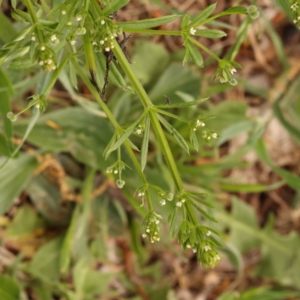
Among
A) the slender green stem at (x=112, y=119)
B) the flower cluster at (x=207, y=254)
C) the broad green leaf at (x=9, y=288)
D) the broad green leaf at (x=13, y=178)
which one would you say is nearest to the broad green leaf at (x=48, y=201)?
the broad green leaf at (x=13, y=178)

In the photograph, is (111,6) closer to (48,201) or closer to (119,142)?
(119,142)

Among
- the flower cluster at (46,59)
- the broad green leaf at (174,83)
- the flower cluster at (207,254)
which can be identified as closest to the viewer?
the flower cluster at (46,59)

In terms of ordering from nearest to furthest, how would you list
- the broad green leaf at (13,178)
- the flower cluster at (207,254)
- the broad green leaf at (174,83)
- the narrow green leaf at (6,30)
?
the flower cluster at (207,254), the narrow green leaf at (6,30), the broad green leaf at (13,178), the broad green leaf at (174,83)

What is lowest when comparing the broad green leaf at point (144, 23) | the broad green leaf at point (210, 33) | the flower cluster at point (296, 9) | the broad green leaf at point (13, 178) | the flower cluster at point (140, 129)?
the broad green leaf at point (13, 178)

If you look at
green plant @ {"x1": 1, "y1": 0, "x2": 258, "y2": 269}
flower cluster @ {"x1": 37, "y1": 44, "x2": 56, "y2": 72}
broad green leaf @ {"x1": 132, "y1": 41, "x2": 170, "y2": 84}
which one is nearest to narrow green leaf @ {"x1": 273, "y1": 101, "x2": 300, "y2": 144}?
broad green leaf @ {"x1": 132, "y1": 41, "x2": 170, "y2": 84}

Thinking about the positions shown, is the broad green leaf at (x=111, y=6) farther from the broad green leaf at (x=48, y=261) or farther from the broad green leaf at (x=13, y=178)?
the broad green leaf at (x=48, y=261)

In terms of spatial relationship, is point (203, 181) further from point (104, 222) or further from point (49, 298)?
point (49, 298)

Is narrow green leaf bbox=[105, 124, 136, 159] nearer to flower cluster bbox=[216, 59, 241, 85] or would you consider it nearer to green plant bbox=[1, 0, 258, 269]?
green plant bbox=[1, 0, 258, 269]
